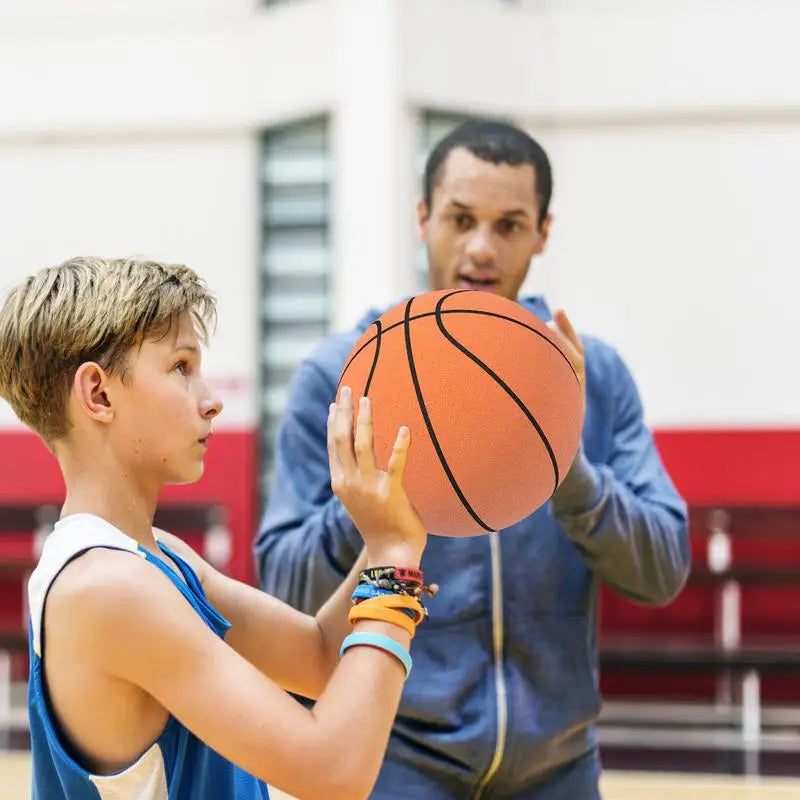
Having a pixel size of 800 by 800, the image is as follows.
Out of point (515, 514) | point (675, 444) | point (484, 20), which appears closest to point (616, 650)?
point (675, 444)

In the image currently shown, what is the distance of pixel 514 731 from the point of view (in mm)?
1888

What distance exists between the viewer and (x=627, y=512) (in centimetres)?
194

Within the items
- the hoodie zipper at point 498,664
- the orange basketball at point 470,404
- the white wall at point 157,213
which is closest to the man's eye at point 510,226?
the orange basketball at point 470,404

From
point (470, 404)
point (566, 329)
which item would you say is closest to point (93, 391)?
point (470, 404)

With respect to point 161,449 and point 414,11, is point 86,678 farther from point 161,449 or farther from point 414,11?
point 414,11

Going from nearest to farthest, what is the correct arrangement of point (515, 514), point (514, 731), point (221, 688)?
point (221, 688), point (515, 514), point (514, 731)

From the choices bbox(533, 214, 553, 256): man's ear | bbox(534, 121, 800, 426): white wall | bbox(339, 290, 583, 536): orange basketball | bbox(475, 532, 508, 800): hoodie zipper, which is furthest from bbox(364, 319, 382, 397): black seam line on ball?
bbox(534, 121, 800, 426): white wall

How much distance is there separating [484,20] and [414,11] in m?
0.40

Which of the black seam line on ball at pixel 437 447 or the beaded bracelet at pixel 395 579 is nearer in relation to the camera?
the beaded bracelet at pixel 395 579

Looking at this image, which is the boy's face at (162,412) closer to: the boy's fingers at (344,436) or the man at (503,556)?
the boy's fingers at (344,436)

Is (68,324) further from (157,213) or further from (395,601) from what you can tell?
(157,213)

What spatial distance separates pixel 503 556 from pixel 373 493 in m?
0.66

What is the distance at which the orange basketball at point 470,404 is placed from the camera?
59.6 inches

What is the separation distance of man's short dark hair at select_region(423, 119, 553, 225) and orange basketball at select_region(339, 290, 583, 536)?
455 mm
